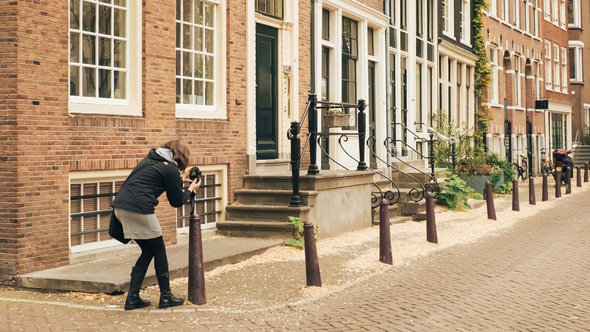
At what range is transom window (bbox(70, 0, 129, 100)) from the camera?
1003 cm

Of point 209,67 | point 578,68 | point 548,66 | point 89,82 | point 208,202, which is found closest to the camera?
point 89,82

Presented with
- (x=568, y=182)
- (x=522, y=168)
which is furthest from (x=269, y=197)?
(x=522, y=168)

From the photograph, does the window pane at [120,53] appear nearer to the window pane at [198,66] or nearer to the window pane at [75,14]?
the window pane at [75,14]

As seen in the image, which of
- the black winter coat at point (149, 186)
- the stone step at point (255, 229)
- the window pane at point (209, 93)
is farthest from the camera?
the window pane at point (209, 93)

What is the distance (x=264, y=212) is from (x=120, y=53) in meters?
3.31

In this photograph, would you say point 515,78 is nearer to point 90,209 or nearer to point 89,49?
point 89,49

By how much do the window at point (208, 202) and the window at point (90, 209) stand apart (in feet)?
6.11

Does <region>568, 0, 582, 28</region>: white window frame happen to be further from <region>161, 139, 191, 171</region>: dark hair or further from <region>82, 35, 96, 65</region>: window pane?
<region>161, 139, 191, 171</region>: dark hair

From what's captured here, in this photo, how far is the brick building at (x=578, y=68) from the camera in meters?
47.3

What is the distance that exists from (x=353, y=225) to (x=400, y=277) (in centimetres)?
430

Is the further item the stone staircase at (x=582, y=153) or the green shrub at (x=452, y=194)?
the stone staircase at (x=582, y=153)

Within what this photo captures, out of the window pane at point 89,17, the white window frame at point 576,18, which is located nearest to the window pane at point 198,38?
the window pane at point 89,17

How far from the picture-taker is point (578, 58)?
47625 millimetres

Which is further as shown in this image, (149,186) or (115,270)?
(115,270)
